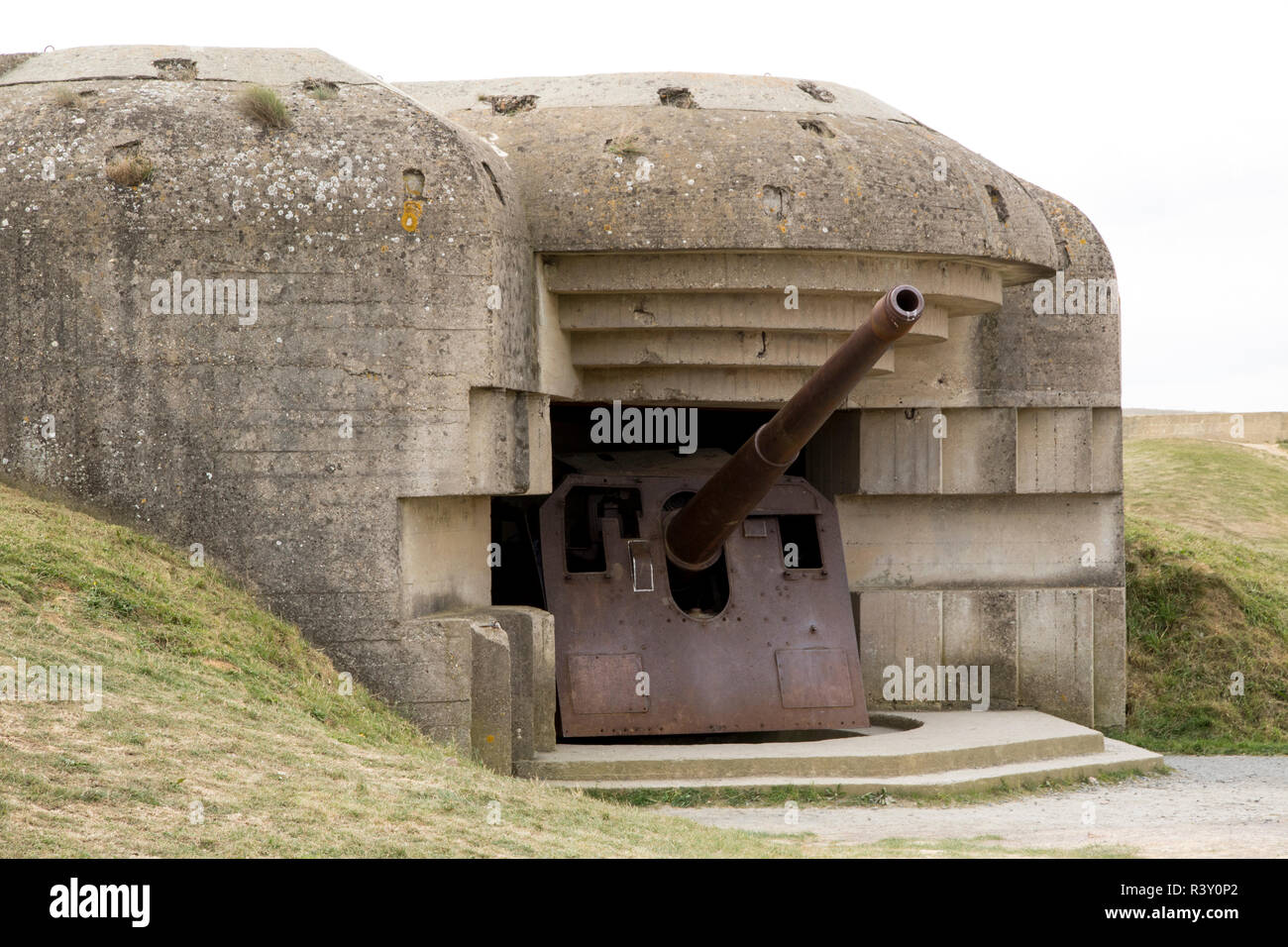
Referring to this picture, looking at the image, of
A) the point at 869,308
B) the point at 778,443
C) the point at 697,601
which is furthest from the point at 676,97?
the point at 697,601

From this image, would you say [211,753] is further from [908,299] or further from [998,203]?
[998,203]

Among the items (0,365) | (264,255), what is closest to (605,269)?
(264,255)

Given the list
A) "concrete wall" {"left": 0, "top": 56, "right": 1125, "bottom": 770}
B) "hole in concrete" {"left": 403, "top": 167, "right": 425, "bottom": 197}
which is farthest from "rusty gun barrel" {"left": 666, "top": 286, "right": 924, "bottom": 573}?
"hole in concrete" {"left": 403, "top": 167, "right": 425, "bottom": 197}

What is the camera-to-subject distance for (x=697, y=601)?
38.6 ft

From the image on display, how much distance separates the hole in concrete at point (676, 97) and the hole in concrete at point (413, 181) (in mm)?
2370

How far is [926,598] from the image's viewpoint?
39.8 ft

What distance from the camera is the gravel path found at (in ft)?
23.6

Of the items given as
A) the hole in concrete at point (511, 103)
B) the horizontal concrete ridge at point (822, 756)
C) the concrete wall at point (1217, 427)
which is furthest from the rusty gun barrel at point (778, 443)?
the concrete wall at point (1217, 427)

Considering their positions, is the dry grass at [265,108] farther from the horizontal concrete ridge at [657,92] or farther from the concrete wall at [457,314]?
the horizontal concrete ridge at [657,92]

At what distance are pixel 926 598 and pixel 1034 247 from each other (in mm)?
2740

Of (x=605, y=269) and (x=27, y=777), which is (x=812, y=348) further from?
(x=27, y=777)

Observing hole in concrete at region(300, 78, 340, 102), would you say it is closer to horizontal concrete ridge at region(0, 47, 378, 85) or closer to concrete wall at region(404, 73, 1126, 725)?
horizontal concrete ridge at region(0, 47, 378, 85)

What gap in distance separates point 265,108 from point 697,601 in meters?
4.70

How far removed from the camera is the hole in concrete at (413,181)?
884cm
